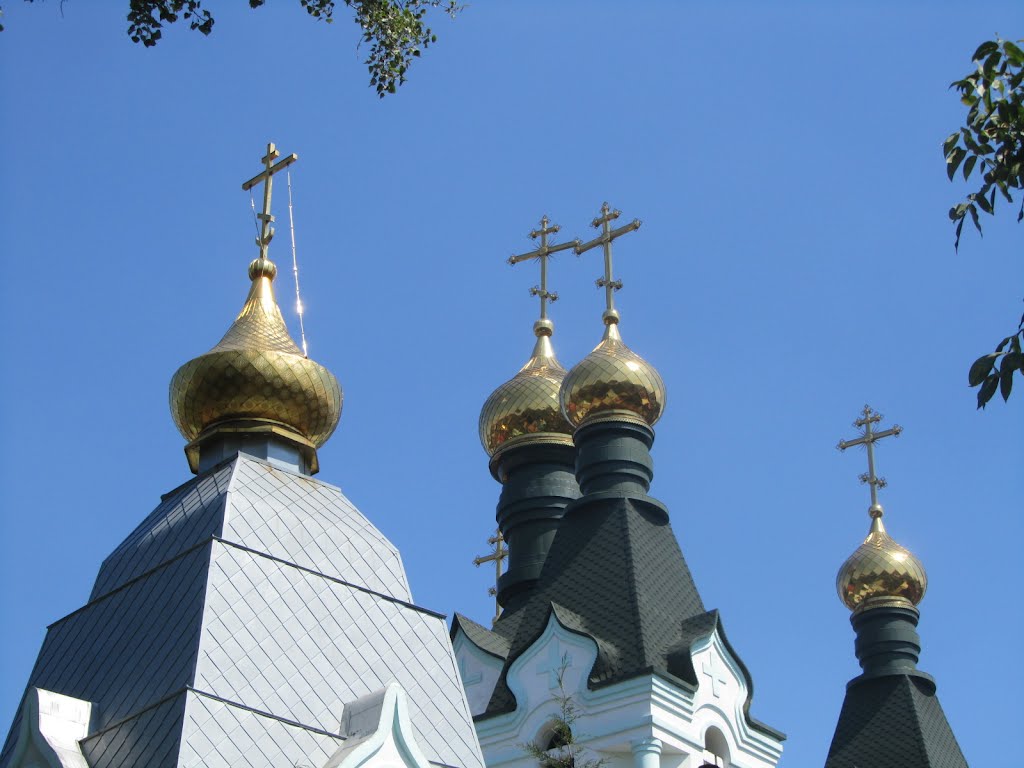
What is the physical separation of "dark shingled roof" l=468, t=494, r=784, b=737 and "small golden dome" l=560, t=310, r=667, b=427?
1002 mm

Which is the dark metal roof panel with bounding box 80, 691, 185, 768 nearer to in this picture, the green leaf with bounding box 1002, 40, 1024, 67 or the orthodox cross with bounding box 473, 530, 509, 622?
the green leaf with bounding box 1002, 40, 1024, 67

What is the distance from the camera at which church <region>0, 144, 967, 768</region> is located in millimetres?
8328

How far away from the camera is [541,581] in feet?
50.4

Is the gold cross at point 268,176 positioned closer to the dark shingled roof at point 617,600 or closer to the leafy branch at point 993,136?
the dark shingled roof at point 617,600

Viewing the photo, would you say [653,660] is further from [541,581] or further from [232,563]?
[232,563]

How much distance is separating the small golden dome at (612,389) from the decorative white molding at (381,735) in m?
7.87

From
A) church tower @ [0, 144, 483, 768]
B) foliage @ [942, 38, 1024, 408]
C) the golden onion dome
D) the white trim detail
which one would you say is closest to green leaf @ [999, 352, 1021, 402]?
foliage @ [942, 38, 1024, 408]

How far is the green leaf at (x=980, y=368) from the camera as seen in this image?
4676mm

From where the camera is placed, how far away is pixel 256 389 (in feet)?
35.5

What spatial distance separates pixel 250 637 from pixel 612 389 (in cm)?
798

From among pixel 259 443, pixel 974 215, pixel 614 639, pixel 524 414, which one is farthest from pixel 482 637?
pixel 974 215

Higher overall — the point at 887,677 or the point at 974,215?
the point at 887,677

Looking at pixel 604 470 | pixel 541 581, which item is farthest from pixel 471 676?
pixel 604 470

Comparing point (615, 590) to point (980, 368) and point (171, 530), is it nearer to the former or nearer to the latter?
point (171, 530)
